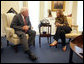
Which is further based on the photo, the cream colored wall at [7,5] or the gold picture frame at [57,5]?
the gold picture frame at [57,5]

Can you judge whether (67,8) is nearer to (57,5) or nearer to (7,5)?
(57,5)

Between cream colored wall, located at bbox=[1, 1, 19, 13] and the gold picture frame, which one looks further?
the gold picture frame

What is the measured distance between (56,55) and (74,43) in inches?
38.2

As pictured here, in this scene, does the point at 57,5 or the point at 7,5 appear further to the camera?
the point at 57,5

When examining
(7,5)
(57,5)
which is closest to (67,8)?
(57,5)

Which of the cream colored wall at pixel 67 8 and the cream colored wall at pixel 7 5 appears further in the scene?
the cream colored wall at pixel 67 8

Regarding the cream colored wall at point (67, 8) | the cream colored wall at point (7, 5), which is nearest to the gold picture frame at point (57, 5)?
the cream colored wall at point (67, 8)

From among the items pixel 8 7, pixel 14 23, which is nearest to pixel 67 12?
pixel 8 7

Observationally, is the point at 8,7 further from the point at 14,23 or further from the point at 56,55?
the point at 56,55

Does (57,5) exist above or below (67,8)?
above

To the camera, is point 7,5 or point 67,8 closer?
point 7,5

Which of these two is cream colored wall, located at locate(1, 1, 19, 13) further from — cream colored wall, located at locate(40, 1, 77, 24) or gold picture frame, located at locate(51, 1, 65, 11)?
gold picture frame, located at locate(51, 1, 65, 11)

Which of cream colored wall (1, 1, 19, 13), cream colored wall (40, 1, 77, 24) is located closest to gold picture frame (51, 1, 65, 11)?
cream colored wall (40, 1, 77, 24)

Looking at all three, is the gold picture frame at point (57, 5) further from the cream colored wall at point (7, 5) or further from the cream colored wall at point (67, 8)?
the cream colored wall at point (7, 5)
